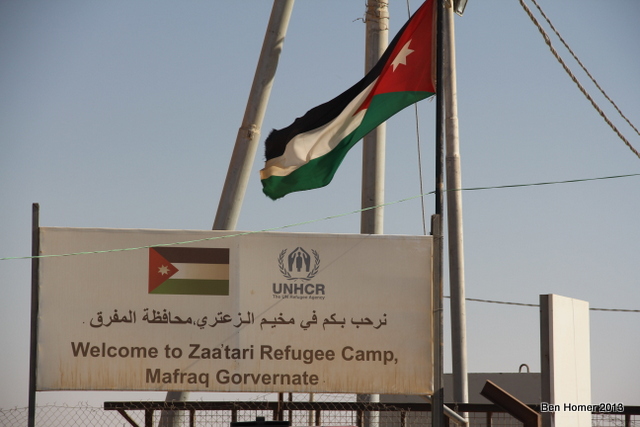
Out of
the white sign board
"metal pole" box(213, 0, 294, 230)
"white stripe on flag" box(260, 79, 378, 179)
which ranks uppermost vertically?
"metal pole" box(213, 0, 294, 230)

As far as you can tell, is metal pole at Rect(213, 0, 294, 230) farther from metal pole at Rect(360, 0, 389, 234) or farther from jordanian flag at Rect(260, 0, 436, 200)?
jordanian flag at Rect(260, 0, 436, 200)

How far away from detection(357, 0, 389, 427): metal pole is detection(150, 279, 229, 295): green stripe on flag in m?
3.15

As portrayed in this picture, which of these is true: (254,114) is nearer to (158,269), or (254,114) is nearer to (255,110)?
(255,110)

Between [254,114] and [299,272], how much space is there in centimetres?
380

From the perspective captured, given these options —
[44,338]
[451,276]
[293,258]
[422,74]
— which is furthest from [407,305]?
[451,276]

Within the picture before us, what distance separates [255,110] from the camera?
1108cm

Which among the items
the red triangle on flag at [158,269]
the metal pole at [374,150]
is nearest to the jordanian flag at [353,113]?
the red triangle on flag at [158,269]

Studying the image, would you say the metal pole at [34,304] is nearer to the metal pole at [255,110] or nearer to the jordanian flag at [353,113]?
the jordanian flag at [353,113]

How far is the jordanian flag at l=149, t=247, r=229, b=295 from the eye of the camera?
25.4 feet

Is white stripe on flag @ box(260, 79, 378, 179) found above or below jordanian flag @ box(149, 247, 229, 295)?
above

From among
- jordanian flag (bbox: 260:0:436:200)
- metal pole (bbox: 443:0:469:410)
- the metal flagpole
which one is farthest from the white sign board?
metal pole (bbox: 443:0:469:410)

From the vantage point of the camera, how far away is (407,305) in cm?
779

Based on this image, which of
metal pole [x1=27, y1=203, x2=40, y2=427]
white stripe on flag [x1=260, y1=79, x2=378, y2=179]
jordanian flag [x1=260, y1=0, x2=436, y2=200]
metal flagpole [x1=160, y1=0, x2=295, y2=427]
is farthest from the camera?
metal flagpole [x1=160, y1=0, x2=295, y2=427]

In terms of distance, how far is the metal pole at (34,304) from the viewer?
294 inches
